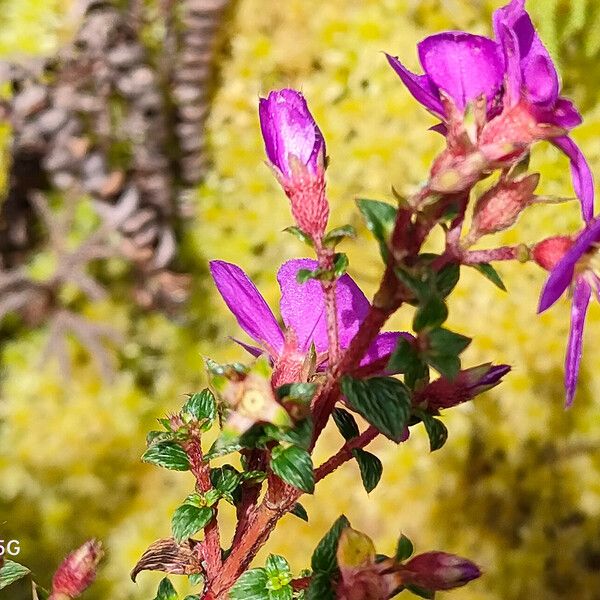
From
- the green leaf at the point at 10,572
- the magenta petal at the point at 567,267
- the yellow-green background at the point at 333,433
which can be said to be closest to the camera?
the magenta petal at the point at 567,267

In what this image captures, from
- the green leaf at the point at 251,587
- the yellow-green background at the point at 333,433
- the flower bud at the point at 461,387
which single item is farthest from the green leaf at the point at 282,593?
the yellow-green background at the point at 333,433

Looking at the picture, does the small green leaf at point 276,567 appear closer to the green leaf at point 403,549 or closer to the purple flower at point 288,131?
the green leaf at point 403,549

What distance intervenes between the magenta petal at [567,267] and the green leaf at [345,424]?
0.45ft

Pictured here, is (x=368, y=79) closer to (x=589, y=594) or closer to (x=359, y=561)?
(x=589, y=594)

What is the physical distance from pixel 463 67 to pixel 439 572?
0.68ft

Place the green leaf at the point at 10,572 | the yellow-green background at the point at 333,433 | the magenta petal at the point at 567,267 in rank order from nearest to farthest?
the magenta petal at the point at 567,267 < the green leaf at the point at 10,572 < the yellow-green background at the point at 333,433

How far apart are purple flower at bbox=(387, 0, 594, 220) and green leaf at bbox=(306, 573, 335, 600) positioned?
0.64 ft

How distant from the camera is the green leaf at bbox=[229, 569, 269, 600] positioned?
1.11 ft

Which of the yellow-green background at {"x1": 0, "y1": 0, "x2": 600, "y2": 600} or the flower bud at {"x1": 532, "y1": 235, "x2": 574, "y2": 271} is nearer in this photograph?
the flower bud at {"x1": 532, "y1": 235, "x2": 574, "y2": 271}

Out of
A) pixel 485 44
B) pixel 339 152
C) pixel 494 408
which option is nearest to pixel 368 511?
pixel 494 408

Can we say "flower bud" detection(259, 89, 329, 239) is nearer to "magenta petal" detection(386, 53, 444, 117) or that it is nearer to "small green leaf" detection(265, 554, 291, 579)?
"magenta petal" detection(386, 53, 444, 117)

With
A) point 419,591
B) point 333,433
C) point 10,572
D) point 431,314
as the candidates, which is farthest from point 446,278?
point 333,433

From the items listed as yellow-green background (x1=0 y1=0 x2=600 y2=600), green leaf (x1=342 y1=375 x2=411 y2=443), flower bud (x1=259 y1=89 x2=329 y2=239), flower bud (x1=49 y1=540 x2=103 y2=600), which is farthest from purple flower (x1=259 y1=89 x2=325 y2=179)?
yellow-green background (x1=0 y1=0 x2=600 y2=600)

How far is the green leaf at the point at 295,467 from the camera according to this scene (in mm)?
312
